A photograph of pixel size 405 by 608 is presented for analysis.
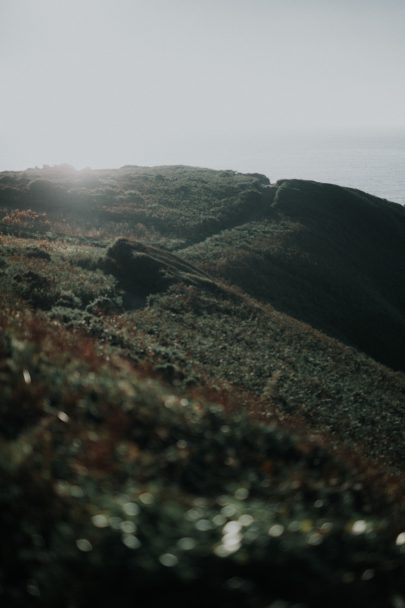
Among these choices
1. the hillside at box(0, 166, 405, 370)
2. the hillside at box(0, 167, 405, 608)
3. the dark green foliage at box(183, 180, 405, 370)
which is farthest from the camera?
the hillside at box(0, 166, 405, 370)

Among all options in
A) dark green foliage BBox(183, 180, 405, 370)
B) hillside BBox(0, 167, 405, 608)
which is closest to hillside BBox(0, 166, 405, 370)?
dark green foliage BBox(183, 180, 405, 370)

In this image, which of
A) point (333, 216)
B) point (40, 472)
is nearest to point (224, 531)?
point (40, 472)

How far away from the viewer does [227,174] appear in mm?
84625

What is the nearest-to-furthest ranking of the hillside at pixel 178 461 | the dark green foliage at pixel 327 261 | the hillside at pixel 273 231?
1. the hillside at pixel 178 461
2. the dark green foliage at pixel 327 261
3. the hillside at pixel 273 231

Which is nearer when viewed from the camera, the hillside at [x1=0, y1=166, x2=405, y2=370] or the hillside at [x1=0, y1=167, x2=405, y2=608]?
the hillside at [x1=0, y1=167, x2=405, y2=608]

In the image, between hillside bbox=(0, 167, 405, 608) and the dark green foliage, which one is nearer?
hillside bbox=(0, 167, 405, 608)

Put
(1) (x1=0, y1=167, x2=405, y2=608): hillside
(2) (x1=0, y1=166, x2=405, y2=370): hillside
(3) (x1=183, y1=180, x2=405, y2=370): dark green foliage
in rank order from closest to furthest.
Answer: (1) (x1=0, y1=167, x2=405, y2=608): hillside → (3) (x1=183, y1=180, x2=405, y2=370): dark green foliage → (2) (x1=0, y1=166, x2=405, y2=370): hillside

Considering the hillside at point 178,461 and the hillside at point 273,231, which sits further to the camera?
the hillside at point 273,231

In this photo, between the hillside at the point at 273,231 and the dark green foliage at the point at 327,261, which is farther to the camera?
the hillside at the point at 273,231

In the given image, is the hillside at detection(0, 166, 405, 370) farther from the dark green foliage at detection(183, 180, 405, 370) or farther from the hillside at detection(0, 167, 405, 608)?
the hillside at detection(0, 167, 405, 608)

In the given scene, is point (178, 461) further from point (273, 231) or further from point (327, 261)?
point (273, 231)

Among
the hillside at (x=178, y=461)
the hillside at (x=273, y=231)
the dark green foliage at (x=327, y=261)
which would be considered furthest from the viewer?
the hillside at (x=273, y=231)

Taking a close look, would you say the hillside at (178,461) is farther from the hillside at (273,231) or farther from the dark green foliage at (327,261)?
the hillside at (273,231)

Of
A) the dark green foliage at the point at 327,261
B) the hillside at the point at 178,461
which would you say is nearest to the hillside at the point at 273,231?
the dark green foliage at the point at 327,261
